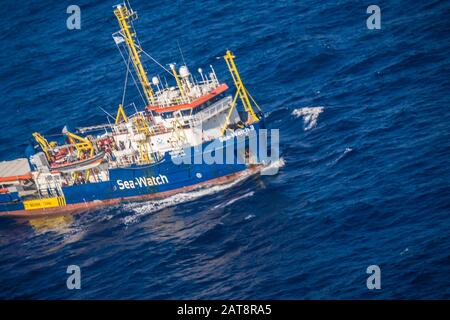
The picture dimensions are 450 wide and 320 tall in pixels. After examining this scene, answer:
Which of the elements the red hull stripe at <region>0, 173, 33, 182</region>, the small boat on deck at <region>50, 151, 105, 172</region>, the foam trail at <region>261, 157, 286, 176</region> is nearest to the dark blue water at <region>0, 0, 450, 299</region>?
the foam trail at <region>261, 157, 286, 176</region>

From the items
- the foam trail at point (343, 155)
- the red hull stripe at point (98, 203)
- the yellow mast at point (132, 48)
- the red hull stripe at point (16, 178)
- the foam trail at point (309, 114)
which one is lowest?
the red hull stripe at point (98, 203)

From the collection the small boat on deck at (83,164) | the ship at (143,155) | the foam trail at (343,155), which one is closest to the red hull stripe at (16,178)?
the ship at (143,155)

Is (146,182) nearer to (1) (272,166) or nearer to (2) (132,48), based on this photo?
(1) (272,166)

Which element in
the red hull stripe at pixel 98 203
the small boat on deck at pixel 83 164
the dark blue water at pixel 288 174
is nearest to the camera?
the dark blue water at pixel 288 174

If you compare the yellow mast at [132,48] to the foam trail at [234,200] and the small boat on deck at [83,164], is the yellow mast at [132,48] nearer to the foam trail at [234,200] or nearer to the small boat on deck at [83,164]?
the small boat on deck at [83,164]

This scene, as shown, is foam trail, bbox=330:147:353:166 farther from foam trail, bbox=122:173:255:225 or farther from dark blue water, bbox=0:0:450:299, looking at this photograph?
foam trail, bbox=122:173:255:225
